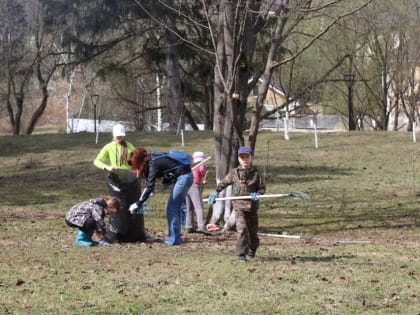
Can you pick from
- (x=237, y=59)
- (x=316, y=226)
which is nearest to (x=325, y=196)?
(x=316, y=226)

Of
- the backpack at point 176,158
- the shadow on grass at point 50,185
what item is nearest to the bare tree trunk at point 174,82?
the shadow on grass at point 50,185

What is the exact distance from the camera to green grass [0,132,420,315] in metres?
8.64

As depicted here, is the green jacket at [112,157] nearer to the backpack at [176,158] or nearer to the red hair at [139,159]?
the red hair at [139,159]

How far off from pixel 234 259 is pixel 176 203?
1764 millimetres

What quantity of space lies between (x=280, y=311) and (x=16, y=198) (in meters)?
13.6

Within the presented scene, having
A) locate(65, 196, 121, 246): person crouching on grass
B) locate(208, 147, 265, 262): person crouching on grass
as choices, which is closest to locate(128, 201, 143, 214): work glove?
locate(65, 196, 121, 246): person crouching on grass

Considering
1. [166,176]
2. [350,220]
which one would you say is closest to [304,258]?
[166,176]

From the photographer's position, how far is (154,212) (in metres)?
18.8

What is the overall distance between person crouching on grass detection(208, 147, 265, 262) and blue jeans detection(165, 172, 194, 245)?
133 cm

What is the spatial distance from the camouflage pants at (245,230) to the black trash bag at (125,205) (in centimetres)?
226

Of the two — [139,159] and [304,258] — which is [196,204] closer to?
[139,159]

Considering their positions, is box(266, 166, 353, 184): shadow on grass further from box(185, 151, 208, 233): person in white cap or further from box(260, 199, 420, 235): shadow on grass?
box(185, 151, 208, 233): person in white cap

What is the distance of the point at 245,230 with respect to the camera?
11367mm

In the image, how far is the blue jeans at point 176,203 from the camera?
12883 millimetres
